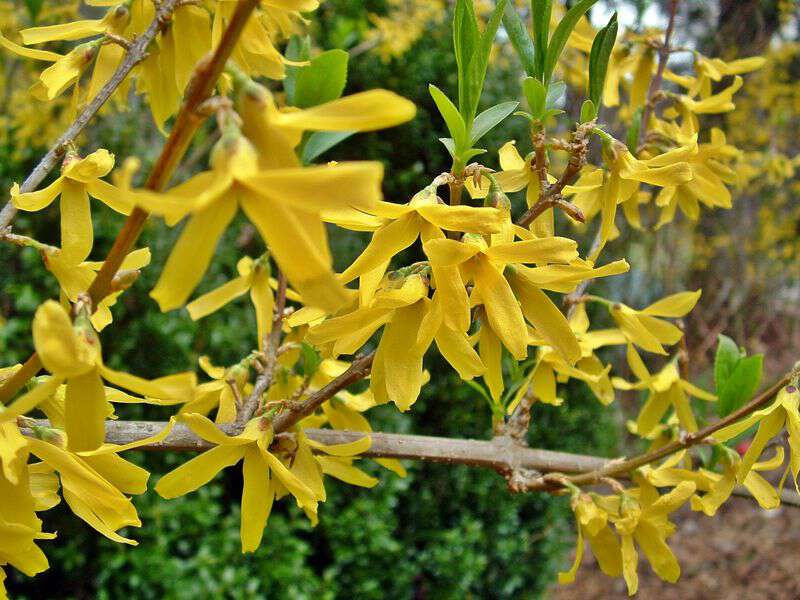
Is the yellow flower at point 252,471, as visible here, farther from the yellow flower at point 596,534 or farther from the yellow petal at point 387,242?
the yellow flower at point 596,534

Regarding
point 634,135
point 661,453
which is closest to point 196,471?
point 661,453

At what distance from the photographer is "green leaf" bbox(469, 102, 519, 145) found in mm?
651

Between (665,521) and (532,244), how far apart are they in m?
0.54

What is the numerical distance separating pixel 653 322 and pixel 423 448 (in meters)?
0.38

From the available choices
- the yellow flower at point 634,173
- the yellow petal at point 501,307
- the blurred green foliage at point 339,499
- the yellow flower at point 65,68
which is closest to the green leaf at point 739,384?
the yellow flower at point 634,173

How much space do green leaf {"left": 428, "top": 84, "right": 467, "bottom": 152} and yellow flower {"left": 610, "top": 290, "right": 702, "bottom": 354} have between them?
0.43 metres

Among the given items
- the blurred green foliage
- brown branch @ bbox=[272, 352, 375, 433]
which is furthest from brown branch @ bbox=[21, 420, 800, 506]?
the blurred green foliage

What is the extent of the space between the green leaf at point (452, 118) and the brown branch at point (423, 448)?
0.36 metres

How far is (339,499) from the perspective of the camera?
2.70 metres

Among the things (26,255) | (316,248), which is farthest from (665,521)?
(26,255)

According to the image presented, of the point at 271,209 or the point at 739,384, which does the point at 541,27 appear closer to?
the point at 271,209

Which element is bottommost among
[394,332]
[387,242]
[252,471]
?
[252,471]

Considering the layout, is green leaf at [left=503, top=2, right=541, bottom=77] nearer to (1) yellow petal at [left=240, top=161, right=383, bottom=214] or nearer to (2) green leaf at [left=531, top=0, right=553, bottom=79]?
(2) green leaf at [left=531, top=0, right=553, bottom=79]

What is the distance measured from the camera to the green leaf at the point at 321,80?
0.70 metres
